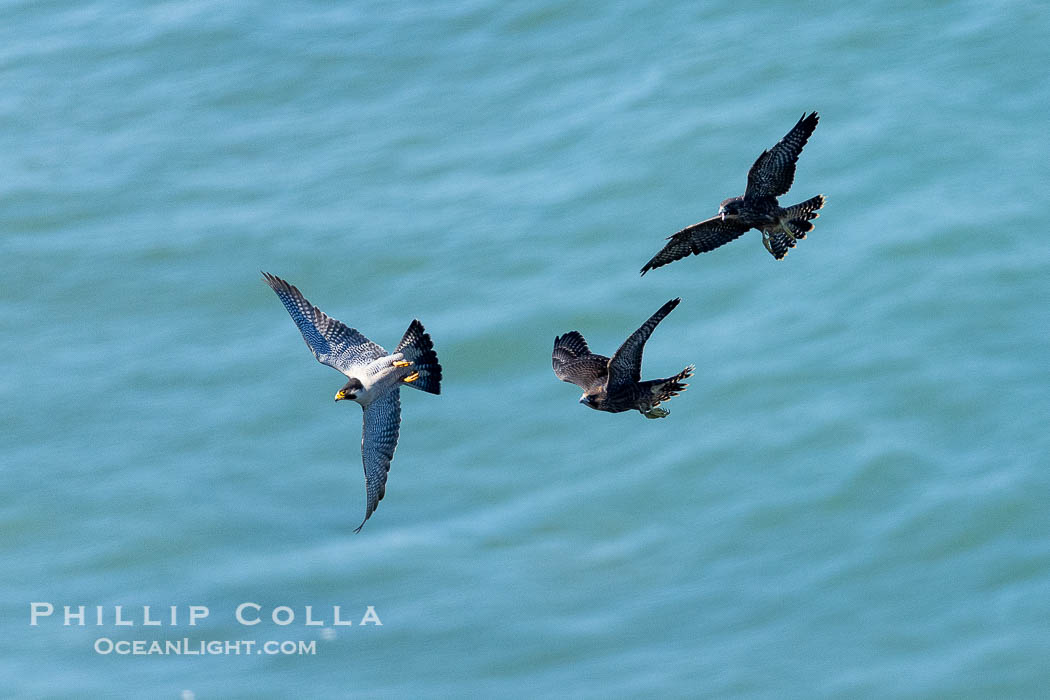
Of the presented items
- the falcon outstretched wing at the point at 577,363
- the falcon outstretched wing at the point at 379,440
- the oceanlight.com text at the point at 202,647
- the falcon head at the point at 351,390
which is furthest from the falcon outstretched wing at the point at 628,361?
the oceanlight.com text at the point at 202,647

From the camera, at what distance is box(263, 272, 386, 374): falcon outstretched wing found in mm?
23094

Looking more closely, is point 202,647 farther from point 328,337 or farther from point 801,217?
point 801,217

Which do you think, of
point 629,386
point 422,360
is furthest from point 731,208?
point 422,360

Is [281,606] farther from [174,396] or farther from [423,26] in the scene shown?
[423,26]

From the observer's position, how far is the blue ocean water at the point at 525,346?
36781 mm

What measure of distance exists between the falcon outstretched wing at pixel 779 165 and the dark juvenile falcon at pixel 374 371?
4.22m

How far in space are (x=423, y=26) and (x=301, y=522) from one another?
17.6 metres

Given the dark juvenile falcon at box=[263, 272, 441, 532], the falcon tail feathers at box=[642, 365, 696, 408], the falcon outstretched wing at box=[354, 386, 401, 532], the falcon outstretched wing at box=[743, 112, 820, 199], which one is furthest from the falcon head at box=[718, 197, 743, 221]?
the falcon outstretched wing at box=[354, 386, 401, 532]

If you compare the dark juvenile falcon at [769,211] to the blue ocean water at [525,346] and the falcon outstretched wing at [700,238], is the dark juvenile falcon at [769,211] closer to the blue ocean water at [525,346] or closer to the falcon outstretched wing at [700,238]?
the falcon outstretched wing at [700,238]

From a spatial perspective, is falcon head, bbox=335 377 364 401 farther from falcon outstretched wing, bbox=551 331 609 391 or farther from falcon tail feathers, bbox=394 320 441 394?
falcon outstretched wing, bbox=551 331 609 391

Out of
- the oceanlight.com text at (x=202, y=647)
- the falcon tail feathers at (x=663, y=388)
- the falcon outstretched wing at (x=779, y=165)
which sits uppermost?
the oceanlight.com text at (x=202, y=647)

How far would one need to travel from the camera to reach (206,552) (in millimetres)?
40531

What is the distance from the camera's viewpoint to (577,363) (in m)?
22.6

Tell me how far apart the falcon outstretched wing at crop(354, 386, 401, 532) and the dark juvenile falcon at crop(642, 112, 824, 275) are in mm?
3768
